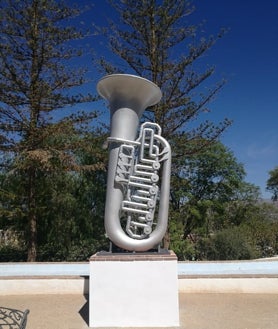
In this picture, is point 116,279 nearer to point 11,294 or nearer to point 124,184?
point 124,184

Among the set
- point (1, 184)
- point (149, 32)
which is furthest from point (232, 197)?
point (1, 184)

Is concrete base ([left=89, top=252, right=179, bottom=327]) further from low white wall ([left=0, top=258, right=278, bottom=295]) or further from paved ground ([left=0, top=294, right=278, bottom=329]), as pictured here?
low white wall ([left=0, top=258, right=278, bottom=295])

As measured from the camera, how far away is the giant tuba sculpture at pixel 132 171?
4.90m

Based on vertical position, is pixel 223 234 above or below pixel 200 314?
above

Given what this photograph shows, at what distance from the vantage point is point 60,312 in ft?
18.0

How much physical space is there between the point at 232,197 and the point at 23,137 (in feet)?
37.5

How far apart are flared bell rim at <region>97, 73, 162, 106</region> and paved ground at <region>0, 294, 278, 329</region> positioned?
3.29 metres

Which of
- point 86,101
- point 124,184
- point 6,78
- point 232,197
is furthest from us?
point 232,197

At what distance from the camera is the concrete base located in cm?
462

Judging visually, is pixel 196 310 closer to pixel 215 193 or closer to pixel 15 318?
pixel 15 318

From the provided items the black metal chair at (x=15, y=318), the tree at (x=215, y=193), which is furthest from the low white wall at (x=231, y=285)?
the tree at (x=215, y=193)

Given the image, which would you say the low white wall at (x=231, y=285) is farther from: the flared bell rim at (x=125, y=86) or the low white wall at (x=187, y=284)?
the flared bell rim at (x=125, y=86)

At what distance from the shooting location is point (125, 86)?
4996 millimetres

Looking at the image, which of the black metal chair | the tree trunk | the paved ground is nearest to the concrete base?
the paved ground
